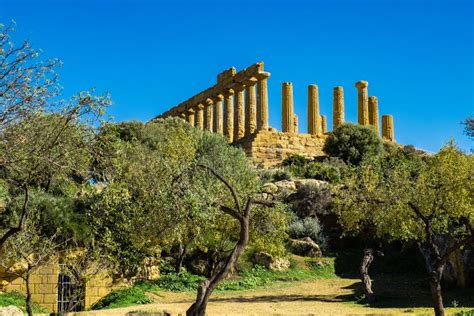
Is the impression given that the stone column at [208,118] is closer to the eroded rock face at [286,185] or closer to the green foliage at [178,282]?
the eroded rock face at [286,185]

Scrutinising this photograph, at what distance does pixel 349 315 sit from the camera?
16.4 meters

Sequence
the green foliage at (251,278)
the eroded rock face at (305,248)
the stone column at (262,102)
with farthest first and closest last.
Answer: the stone column at (262,102), the eroded rock face at (305,248), the green foliage at (251,278)

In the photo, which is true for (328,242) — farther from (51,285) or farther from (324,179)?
(51,285)

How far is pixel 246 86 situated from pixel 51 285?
1184 inches

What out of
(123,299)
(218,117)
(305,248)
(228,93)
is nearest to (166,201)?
(123,299)

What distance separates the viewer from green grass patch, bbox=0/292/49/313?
2100 cm

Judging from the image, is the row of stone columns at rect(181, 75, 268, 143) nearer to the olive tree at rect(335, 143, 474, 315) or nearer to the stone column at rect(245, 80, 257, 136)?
the stone column at rect(245, 80, 257, 136)

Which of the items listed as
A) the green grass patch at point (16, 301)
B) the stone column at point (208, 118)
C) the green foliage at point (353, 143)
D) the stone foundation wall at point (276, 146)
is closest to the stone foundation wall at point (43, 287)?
the green grass patch at point (16, 301)

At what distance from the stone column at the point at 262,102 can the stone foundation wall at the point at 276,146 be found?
1851 mm

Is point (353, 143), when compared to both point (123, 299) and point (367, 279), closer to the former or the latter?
point (367, 279)

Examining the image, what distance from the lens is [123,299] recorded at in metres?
21.2

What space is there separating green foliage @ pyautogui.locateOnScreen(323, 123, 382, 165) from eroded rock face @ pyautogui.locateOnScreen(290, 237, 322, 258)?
16.3 m

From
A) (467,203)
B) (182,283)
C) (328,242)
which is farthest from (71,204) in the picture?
(467,203)

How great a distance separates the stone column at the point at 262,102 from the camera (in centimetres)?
4928
